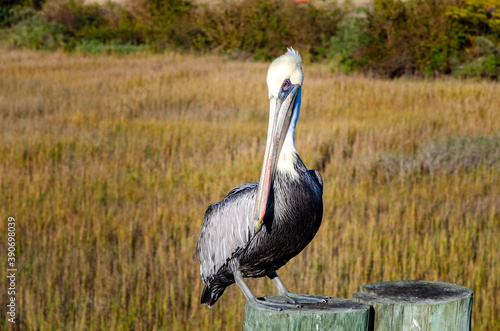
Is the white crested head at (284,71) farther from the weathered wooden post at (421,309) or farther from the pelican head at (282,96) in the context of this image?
the weathered wooden post at (421,309)

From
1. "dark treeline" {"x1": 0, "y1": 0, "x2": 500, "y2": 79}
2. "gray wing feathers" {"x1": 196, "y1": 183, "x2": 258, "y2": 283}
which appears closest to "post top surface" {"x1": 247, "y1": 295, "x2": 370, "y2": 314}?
"gray wing feathers" {"x1": 196, "y1": 183, "x2": 258, "y2": 283}

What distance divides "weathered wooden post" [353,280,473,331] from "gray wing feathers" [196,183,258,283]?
548 millimetres

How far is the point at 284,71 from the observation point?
84.5 inches

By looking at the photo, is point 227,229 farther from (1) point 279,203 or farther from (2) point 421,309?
(2) point 421,309

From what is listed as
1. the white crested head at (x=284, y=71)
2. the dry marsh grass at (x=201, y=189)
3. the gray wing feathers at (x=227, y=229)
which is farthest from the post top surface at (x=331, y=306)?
the dry marsh grass at (x=201, y=189)

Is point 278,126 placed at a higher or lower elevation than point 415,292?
higher

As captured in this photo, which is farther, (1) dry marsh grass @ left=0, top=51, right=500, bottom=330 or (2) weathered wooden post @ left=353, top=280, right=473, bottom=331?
(1) dry marsh grass @ left=0, top=51, right=500, bottom=330

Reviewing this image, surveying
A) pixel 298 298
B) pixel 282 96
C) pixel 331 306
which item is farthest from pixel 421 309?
pixel 282 96

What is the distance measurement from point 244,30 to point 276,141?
80.6 ft

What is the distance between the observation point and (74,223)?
5637mm

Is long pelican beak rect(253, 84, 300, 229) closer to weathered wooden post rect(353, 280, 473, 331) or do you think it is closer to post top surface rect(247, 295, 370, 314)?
post top surface rect(247, 295, 370, 314)

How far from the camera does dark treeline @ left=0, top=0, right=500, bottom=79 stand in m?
18.0

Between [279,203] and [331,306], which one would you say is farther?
[331,306]

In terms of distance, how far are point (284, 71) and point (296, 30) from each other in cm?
2328
